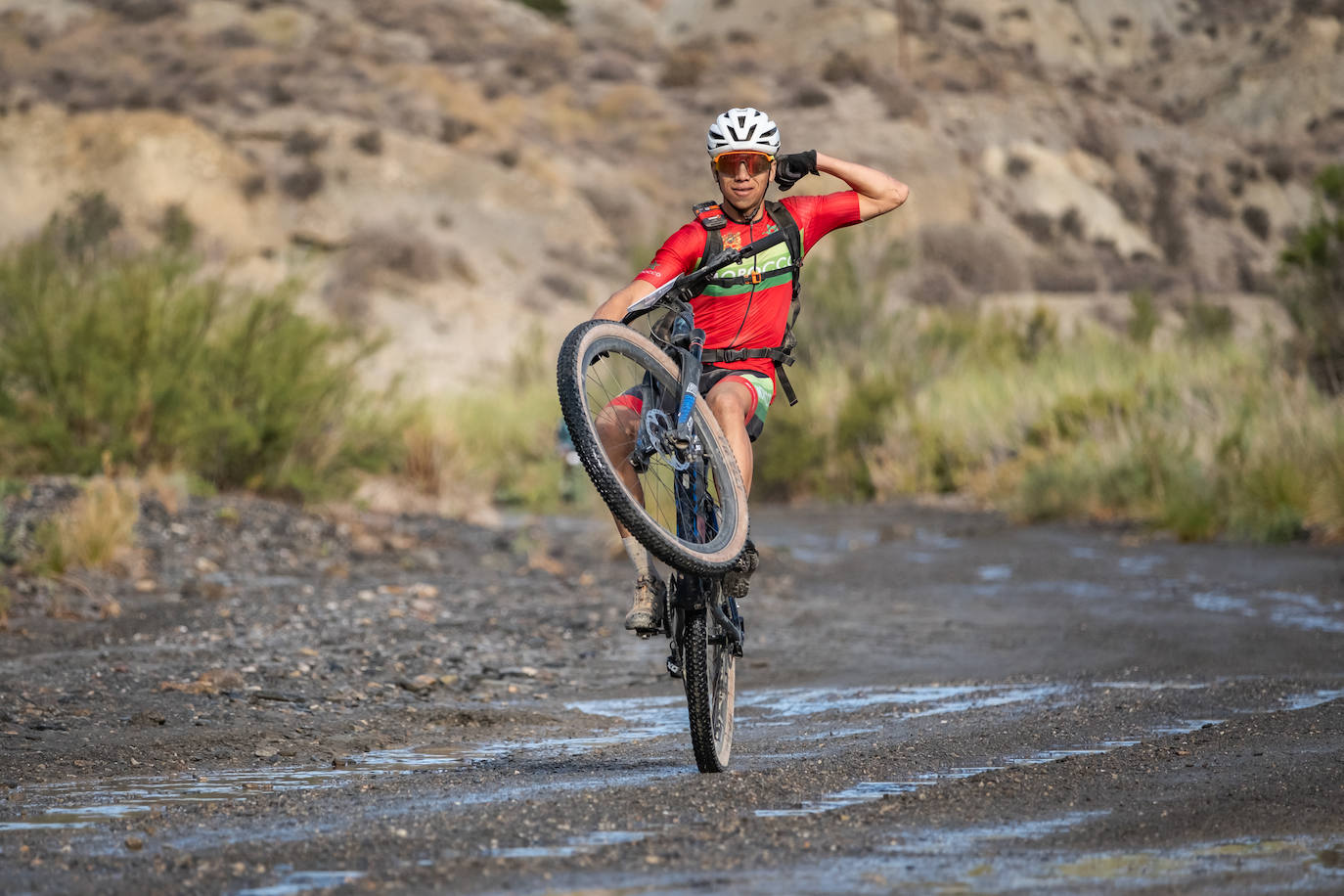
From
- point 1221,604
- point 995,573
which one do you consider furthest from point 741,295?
point 995,573

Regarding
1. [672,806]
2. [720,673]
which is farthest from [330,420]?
[672,806]

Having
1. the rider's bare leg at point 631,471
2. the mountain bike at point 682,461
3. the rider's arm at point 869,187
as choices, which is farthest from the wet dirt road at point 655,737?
the rider's arm at point 869,187

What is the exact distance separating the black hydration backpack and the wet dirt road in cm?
167

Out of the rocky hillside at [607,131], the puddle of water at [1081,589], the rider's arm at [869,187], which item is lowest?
the puddle of water at [1081,589]

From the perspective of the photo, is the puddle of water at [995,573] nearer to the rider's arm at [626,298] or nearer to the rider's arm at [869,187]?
the rider's arm at [869,187]

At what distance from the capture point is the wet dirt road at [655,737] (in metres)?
4.79

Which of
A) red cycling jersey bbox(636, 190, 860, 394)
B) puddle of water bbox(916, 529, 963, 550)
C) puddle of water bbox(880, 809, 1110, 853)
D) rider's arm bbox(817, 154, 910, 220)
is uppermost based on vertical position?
rider's arm bbox(817, 154, 910, 220)

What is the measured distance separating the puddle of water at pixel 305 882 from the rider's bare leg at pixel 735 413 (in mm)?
2728

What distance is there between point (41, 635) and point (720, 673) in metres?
5.74

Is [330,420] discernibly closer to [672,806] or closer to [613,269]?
[672,806]

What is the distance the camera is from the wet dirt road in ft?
15.7

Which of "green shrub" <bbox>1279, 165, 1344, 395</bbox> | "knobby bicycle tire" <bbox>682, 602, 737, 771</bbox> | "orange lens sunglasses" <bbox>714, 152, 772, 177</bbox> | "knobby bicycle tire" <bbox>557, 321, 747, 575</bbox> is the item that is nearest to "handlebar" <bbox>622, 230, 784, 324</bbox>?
"knobby bicycle tire" <bbox>557, 321, 747, 575</bbox>

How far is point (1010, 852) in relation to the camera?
4840mm

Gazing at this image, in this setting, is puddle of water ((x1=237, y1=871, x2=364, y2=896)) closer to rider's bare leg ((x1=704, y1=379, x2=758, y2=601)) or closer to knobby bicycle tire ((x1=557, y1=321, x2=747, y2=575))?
knobby bicycle tire ((x1=557, y1=321, x2=747, y2=575))
